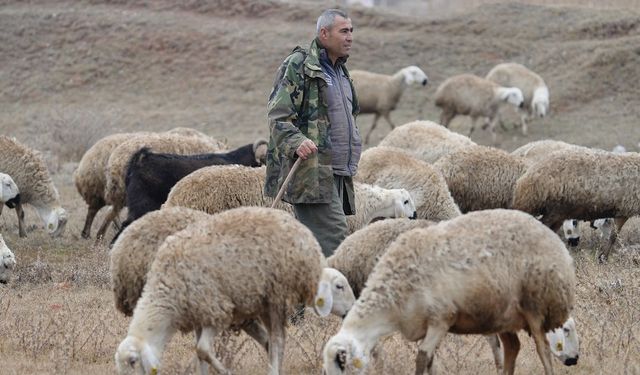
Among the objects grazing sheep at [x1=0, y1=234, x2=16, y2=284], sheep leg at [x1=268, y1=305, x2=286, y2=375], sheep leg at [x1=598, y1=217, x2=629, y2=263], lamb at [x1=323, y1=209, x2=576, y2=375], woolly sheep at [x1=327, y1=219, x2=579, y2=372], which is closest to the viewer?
lamb at [x1=323, y1=209, x2=576, y2=375]

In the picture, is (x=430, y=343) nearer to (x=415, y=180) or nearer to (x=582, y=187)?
(x=582, y=187)

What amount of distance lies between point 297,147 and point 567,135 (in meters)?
16.2

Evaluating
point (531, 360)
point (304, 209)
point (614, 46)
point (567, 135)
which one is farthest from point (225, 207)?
point (614, 46)

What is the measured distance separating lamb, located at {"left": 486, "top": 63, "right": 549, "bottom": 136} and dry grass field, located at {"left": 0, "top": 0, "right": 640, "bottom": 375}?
358 mm

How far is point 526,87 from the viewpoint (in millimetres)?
24109

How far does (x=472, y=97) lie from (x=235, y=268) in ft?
55.3

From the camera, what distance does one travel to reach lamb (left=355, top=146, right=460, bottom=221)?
11.0 meters

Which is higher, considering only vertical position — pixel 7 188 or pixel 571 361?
pixel 571 361

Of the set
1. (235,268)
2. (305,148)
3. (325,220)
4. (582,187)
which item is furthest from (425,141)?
(235,268)

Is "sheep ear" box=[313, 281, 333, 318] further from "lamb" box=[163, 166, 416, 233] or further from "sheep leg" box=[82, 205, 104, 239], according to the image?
"sheep leg" box=[82, 205, 104, 239]

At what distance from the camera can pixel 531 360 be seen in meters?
6.87

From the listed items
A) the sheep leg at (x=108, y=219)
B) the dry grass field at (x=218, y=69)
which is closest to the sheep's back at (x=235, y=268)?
the dry grass field at (x=218, y=69)

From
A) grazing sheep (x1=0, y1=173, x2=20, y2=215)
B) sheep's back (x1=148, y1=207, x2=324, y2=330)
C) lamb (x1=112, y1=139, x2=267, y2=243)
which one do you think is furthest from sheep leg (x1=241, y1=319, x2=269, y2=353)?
grazing sheep (x1=0, y1=173, x2=20, y2=215)

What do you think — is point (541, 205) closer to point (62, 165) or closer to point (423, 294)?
point (423, 294)
